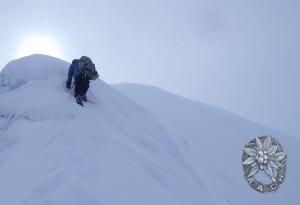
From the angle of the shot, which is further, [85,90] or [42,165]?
[85,90]

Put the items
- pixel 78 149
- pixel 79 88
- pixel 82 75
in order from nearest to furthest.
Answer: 1. pixel 78 149
2. pixel 82 75
3. pixel 79 88

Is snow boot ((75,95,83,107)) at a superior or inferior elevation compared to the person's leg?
inferior

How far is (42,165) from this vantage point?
35.5 ft

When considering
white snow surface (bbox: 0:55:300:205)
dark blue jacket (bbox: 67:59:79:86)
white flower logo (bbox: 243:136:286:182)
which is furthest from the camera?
white flower logo (bbox: 243:136:286:182)

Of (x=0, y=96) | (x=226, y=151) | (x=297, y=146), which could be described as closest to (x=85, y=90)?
(x=0, y=96)

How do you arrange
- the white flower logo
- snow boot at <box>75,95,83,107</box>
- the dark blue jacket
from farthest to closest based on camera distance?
the white flower logo
the dark blue jacket
snow boot at <box>75,95,83,107</box>

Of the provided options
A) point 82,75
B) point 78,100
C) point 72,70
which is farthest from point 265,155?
point 72,70

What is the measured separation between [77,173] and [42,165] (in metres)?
1.15

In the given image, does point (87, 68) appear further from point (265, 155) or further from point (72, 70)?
Result: point (265, 155)

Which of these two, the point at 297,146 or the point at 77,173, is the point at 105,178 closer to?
the point at 77,173

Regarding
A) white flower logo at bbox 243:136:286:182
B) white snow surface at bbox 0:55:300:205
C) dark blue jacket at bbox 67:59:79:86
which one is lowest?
white snow surface at bbox 0:55:300:205

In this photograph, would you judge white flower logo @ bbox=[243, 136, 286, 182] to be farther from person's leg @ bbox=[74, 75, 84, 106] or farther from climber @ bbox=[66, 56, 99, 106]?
person's leg @ bbox=[74, 75, 84, 106]

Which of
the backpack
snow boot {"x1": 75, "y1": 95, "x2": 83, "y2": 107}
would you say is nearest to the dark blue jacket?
the backpack

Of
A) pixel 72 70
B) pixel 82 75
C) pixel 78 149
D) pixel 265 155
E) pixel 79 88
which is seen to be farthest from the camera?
pixel 265 155
